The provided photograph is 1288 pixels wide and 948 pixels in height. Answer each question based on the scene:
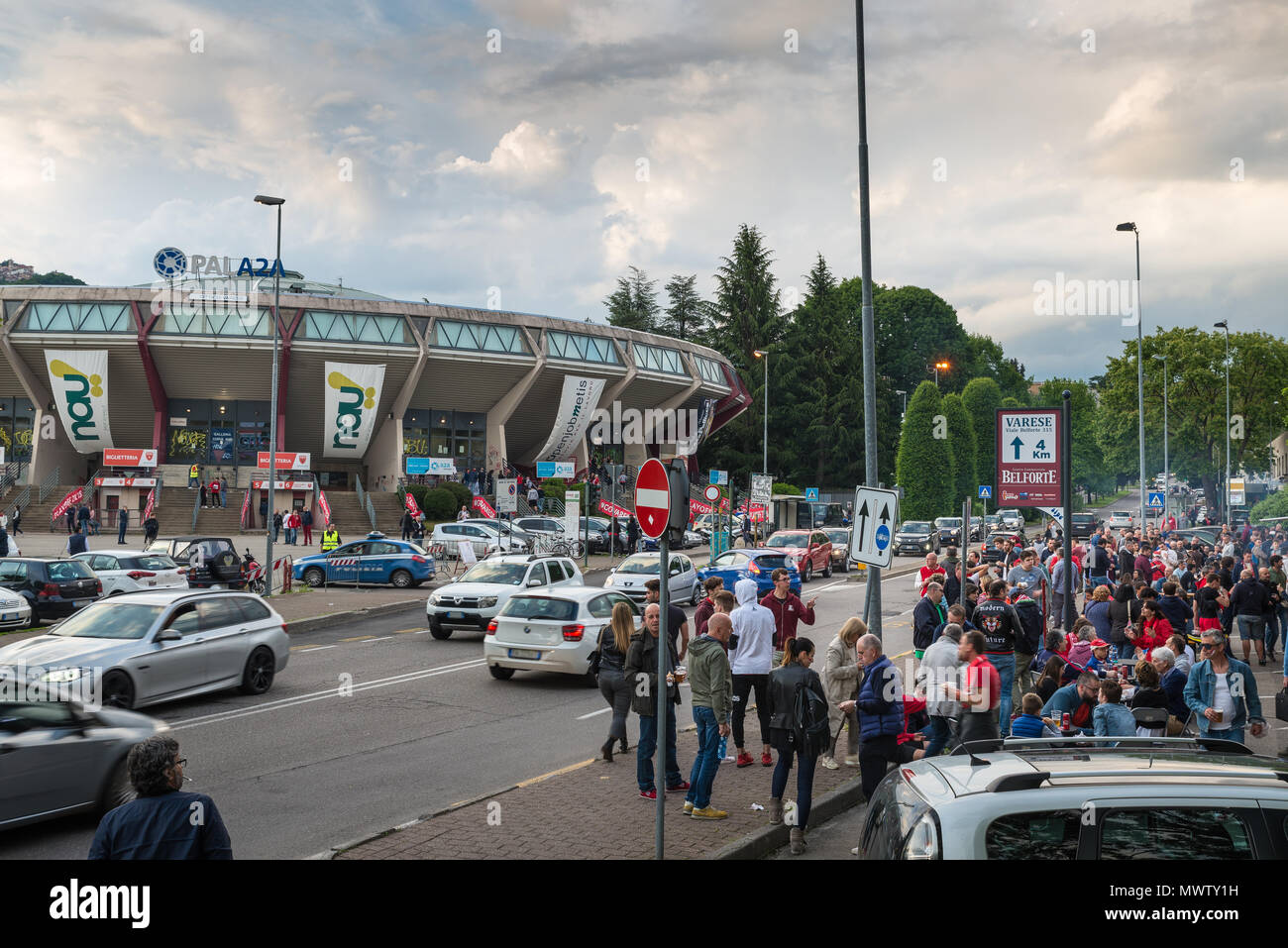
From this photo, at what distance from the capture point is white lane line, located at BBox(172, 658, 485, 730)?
12922mm

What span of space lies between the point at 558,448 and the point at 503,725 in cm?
5055

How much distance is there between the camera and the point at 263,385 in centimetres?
5719

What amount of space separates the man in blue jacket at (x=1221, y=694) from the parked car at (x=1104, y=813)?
5139mm

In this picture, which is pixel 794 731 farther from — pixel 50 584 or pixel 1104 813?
pixel 50 584

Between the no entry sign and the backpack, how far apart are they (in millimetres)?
9118

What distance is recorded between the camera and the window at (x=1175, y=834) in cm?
421

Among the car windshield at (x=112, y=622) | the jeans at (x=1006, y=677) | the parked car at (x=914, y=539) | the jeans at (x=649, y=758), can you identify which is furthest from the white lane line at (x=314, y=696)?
the parked car at (x=914, y=539)

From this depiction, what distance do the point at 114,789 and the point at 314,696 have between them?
5937 mm

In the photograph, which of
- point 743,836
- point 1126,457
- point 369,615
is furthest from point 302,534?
point 1126,457

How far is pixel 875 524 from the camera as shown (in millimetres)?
11289

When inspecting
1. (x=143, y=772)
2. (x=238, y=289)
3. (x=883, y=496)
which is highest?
(x=238, y=289)

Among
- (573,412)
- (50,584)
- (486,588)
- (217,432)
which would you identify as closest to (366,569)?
(50,584)

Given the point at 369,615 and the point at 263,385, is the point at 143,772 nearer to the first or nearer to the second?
the point at 369,615

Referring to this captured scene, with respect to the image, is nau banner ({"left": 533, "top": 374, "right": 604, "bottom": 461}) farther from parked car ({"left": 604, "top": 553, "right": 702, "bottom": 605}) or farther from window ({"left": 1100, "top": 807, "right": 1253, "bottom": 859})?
window ({"left": 1100, "top": 807, "right": 1253, "bottom": 859})
